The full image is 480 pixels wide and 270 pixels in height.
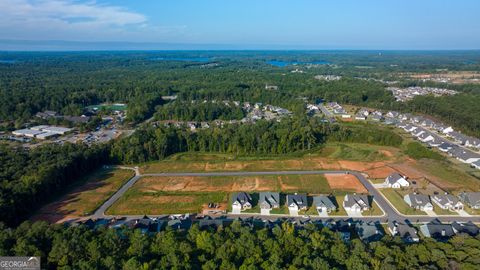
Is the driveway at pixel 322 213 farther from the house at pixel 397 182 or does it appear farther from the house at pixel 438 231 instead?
the house at pixel 397 182

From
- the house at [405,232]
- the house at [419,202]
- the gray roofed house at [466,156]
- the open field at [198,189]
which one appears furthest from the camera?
the gray roofed house at [466,156]

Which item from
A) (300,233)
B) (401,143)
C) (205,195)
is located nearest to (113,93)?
(205,195)

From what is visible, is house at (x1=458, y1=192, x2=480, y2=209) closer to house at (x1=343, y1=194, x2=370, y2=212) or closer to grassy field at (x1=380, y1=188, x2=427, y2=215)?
grassy field at (x1=380, y1=188, x2=427, y2=215)

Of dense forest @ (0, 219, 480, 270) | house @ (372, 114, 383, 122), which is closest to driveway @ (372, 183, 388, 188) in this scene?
dense forest @ (0, 219, 480, 270)

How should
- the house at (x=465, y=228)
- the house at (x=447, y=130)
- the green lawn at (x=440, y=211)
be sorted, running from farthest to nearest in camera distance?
1. the house at (x=447, y=130)
2. the green lawn at (x=440, y=211)
3. the house at (x=465, y=228)

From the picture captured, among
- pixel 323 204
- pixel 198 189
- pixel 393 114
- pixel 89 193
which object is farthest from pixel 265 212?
pixel 393 114

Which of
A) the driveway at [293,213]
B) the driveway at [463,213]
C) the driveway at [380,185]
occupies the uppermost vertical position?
the driveway at [380,185]

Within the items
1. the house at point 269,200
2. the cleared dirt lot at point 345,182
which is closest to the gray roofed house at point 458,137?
the cleared dirt lot at point 345,182

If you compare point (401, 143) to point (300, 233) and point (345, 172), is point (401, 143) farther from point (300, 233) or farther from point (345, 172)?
point (300, 233)
